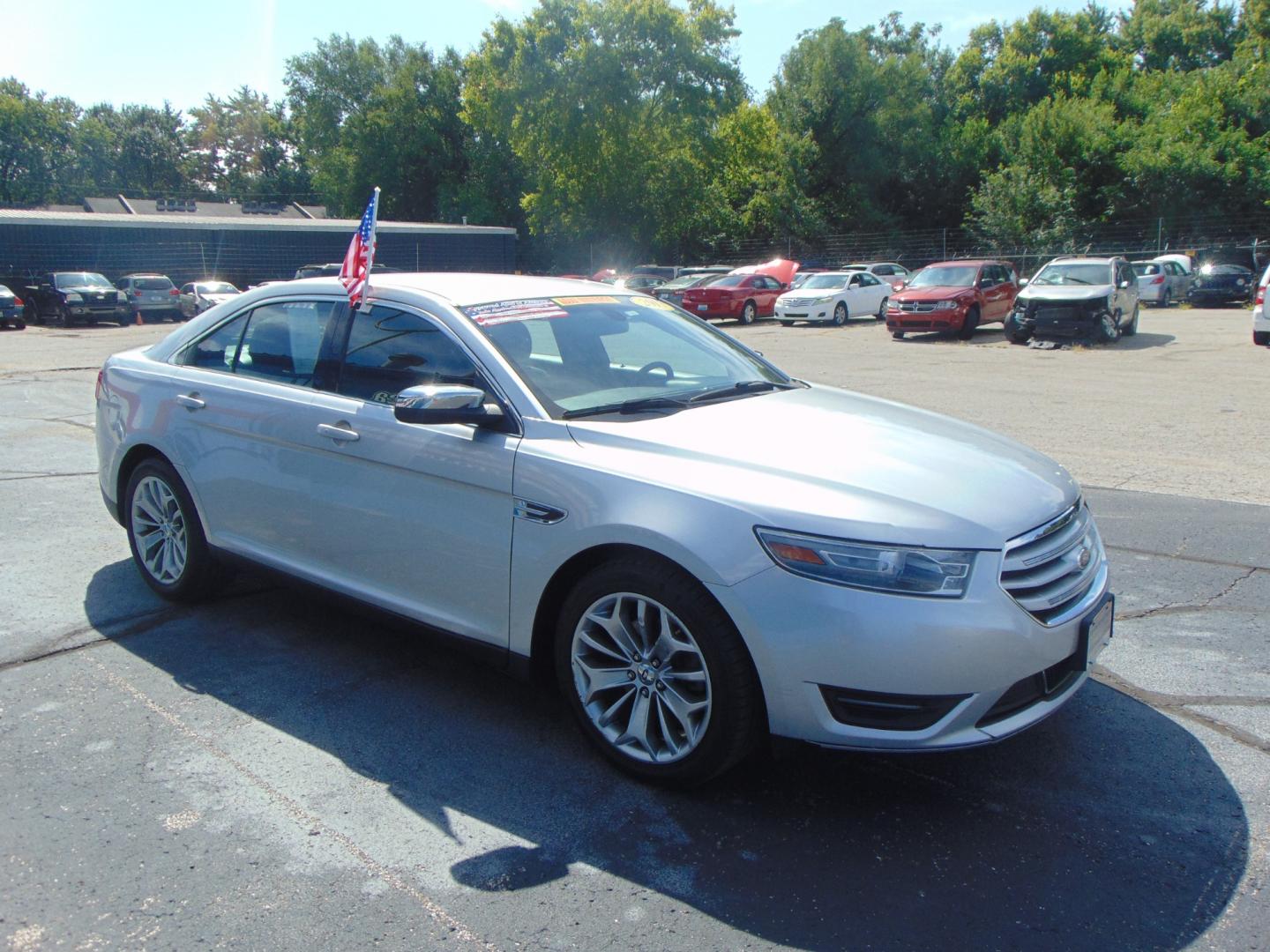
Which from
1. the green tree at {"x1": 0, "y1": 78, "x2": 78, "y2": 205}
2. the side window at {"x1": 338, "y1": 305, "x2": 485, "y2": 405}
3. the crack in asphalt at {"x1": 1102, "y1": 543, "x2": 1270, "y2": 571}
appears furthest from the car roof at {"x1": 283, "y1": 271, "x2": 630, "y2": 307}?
the green tree at {"x1": 0, "y1": 78, "x2": 78, "y2": 205}

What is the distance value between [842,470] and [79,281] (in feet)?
112

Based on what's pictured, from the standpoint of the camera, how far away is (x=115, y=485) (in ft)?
17.7

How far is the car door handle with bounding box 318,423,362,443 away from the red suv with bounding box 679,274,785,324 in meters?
25.0

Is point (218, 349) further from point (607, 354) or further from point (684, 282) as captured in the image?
point (684, 282)

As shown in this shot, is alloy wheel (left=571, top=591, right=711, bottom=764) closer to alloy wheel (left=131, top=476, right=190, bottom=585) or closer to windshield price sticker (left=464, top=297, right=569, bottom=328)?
windshield price sticker (left=464, top=297, right=569, bottom=328)

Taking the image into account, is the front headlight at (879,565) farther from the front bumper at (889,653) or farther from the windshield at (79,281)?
the windshield at (79,281)

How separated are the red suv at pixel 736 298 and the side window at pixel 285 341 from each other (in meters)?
24.4

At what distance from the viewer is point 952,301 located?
23.1m

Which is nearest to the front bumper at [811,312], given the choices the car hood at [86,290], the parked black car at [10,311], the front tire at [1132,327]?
the front tire at [1132,327]

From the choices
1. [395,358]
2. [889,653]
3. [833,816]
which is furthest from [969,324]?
[889,653]

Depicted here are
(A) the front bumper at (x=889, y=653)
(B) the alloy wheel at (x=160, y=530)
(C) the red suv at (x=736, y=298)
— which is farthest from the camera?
(C) the red suv at (x=736, y=298)

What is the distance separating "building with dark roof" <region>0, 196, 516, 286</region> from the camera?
3694 cm

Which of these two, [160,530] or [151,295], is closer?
[160,530]

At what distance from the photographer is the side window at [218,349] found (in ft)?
16.3
